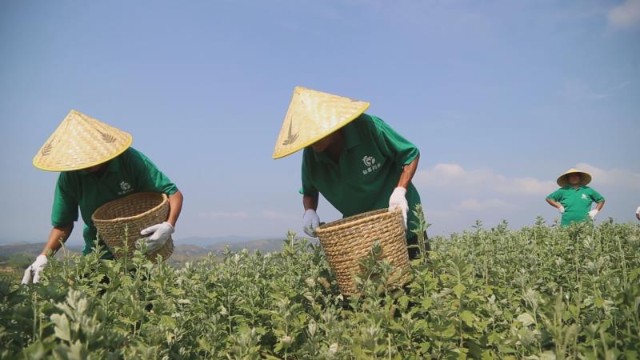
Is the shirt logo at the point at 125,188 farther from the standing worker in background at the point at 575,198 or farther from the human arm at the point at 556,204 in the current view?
the human arm at the point at 556,204

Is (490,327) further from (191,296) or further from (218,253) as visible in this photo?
(218,253)

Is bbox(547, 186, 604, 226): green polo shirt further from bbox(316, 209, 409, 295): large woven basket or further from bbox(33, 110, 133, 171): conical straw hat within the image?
bbox(33, 110, 133, 171): conical straw hat

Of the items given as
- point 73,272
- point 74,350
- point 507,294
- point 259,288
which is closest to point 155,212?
point 73,272

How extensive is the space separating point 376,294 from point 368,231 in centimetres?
50

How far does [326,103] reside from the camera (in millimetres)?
3562

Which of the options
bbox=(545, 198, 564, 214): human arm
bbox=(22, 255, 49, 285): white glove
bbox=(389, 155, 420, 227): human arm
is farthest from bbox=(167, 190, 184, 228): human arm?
bbox=(545, 198, 564, 214): human arm

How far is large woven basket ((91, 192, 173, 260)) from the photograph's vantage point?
382 centimetres

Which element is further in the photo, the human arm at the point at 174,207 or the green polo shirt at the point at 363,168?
the human arm at the point at 174,207

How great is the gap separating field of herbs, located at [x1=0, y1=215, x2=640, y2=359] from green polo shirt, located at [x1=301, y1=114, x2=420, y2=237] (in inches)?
22.0

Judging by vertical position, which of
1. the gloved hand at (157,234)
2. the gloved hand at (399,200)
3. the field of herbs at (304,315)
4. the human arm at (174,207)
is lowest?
the field of herbs at (304,315)

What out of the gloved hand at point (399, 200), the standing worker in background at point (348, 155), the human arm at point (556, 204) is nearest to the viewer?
the standing worker in background at point (348, 155)

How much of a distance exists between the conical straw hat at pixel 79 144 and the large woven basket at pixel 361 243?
1995mm

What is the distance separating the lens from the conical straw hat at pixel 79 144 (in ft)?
12.3

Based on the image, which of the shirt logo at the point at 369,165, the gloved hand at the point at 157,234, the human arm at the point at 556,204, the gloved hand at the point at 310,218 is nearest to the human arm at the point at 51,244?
the gloved hand at the point at 157,234
